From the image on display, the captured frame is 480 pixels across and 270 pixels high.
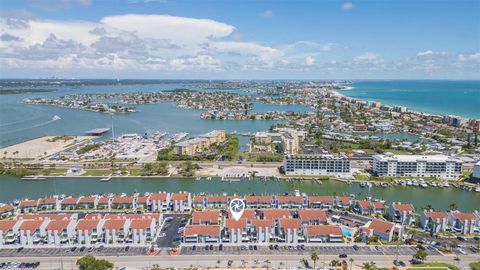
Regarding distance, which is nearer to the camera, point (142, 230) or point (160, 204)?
point (142, 230)

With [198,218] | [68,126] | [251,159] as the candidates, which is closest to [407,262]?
[198,218]

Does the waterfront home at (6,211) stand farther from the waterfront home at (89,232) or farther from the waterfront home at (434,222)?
the waterfront home at (434,222)

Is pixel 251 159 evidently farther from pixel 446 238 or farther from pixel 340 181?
pixel 446 238

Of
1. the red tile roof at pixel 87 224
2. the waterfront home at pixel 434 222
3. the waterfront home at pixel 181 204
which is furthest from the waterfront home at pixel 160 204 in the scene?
the waterfront home at pixel 434 222

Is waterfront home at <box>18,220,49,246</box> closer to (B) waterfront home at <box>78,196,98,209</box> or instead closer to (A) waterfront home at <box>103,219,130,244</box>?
(A) waterfront home at <box>103,219,130,244</box>

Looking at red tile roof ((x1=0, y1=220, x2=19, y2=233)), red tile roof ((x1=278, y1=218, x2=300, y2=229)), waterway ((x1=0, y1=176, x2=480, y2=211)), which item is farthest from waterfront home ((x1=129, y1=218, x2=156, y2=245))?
waterway ((x1=0, y1=176, x2=480, y2=211))

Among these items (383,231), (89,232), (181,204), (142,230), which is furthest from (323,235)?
(89,232)

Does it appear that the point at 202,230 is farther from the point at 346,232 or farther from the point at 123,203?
the point at 346,232
